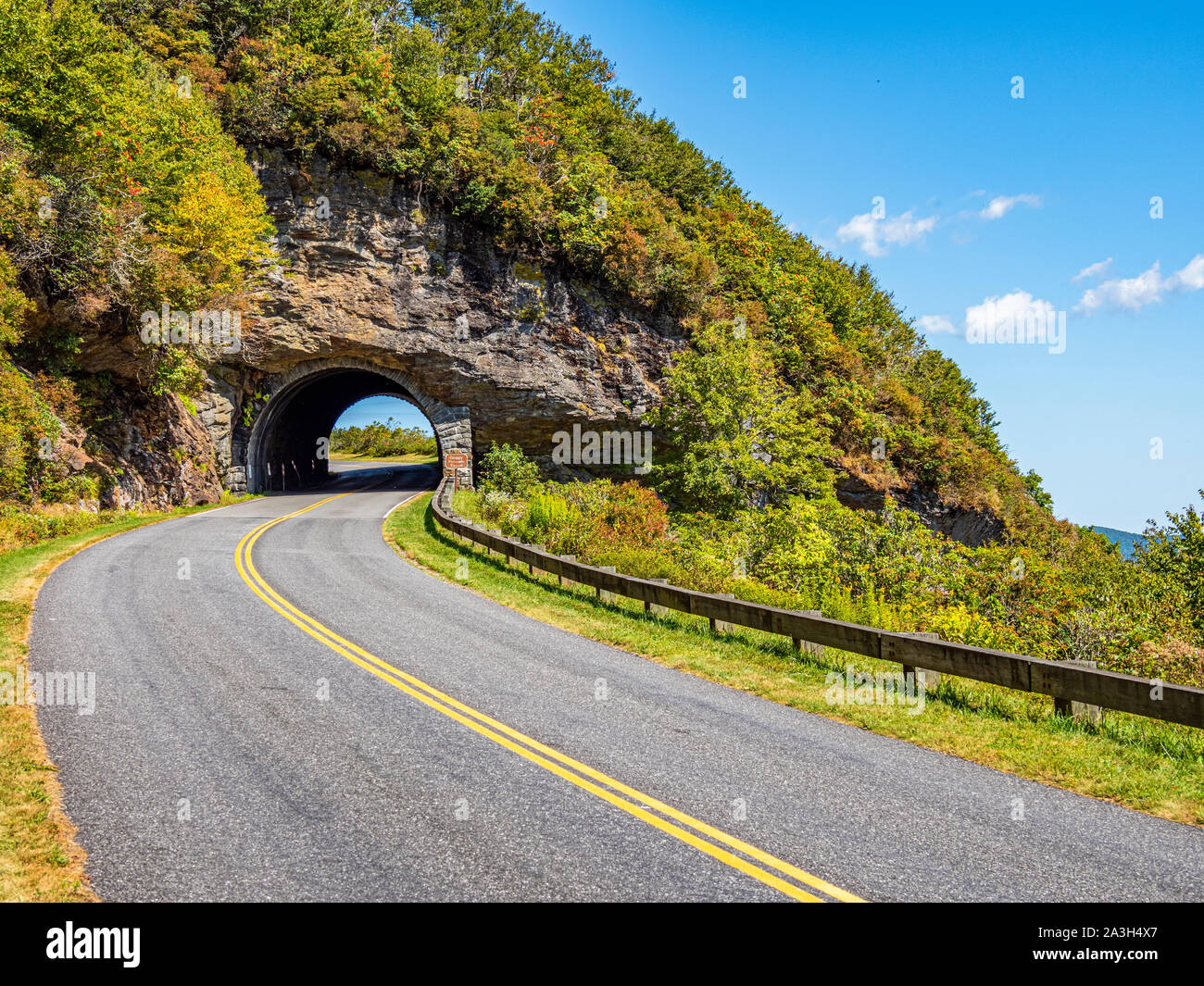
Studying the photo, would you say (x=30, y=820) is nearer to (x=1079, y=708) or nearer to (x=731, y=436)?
(x=1079, y=708)

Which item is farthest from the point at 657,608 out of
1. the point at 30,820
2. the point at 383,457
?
the point at 383,457

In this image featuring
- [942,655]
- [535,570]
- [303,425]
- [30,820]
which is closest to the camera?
[30,820]

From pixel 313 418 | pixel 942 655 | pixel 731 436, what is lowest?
pixel 942 655

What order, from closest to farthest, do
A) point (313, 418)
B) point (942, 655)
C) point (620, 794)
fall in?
point (620, 794)
point (942, 655)
point (313, 418)

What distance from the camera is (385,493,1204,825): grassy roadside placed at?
641 centimetres

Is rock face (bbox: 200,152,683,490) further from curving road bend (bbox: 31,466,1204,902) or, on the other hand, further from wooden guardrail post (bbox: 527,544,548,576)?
curving road bend (bbox: 31,466,1204,902)

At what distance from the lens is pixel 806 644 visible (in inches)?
408

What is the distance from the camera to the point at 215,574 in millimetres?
15367

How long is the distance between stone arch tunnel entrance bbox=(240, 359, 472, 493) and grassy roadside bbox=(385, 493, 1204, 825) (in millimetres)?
20527

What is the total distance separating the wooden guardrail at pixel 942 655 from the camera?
6996mm

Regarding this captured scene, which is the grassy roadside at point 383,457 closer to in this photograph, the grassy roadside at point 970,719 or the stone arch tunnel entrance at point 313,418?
the stone arch tunnel entrance at point 313,418

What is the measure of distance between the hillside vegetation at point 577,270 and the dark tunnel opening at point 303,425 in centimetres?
756

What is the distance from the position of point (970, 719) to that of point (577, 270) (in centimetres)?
2900
